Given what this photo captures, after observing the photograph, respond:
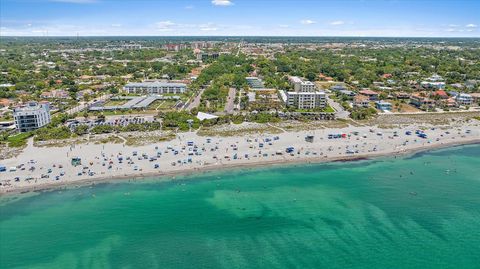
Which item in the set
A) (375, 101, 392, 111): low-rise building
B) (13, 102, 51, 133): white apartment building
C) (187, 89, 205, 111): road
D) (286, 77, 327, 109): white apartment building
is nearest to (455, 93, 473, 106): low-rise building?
(375, 101, 392, 111): low-rise building

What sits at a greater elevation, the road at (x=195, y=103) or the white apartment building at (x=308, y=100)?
the white apartment building at (x=308, y=100)

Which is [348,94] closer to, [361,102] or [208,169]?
[361,102]

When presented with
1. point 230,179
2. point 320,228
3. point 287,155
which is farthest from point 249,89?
point 320,228

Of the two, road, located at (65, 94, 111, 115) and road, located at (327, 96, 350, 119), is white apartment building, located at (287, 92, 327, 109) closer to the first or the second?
road, located at (327, 96, 350, 119)

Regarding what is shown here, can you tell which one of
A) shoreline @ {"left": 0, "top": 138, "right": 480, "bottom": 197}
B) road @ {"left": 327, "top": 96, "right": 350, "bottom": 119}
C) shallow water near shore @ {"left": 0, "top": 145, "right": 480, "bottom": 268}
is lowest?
shallow water near shore @ {"left": 0, "top": 145, "right": 480, "bottom": 268}

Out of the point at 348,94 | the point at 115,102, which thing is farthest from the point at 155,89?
the point at 348,94

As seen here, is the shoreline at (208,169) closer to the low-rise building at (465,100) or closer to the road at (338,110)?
the road at (338,110)

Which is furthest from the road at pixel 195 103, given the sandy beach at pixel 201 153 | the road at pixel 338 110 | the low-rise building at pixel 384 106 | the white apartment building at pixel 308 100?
the low-rise building at pixel 384 106

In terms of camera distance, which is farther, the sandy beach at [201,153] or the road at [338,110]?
the road at [338,110]
